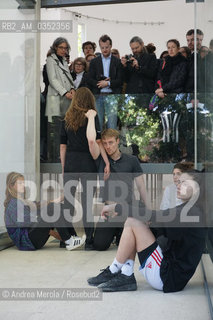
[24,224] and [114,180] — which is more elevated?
[114,180]

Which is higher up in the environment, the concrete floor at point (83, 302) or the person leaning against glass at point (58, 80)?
the person leaning against glass at point (58, 80)

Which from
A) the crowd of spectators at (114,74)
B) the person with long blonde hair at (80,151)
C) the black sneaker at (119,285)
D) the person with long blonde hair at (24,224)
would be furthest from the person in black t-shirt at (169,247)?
the crowd of spectators at (114,74)

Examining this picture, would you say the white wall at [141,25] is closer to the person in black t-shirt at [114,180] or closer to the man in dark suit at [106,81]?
the man in dark suit at [106,81]

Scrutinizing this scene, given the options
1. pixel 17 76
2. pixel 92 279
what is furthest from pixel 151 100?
pixel 92 279

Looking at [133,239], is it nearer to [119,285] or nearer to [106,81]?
[119,285]

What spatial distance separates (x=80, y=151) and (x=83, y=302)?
7.66ft

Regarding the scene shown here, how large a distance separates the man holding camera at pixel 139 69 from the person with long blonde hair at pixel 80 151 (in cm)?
133

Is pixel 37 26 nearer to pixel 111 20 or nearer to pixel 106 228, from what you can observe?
pixel 106 228

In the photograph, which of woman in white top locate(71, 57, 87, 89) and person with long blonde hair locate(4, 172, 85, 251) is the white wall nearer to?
woman in white top locate(71, 57, 87, 89)

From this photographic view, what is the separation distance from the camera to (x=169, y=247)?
3789 mm

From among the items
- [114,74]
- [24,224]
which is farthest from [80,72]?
[24,224]

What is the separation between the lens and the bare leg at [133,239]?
3836 millimetres

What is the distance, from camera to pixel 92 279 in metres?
4.09

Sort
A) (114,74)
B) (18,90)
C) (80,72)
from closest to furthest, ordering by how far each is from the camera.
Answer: (18,90) < (114,74) < (80,72)
